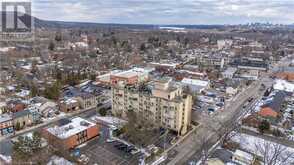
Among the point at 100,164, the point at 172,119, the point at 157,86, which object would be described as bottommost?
the point at 100,164

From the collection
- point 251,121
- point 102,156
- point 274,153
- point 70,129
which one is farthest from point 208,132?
point 70,129

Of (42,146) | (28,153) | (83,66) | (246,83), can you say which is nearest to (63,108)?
(42,146)

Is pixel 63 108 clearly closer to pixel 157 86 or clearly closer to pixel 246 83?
pixel 157 86

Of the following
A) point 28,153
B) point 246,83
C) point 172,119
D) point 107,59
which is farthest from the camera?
point 107,59

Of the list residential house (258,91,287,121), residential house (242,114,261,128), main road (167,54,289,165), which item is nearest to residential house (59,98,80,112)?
main road (167,54,289,165)

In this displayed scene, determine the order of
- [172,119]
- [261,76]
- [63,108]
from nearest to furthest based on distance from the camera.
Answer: [172,119] < [63,108] < [261,76]
